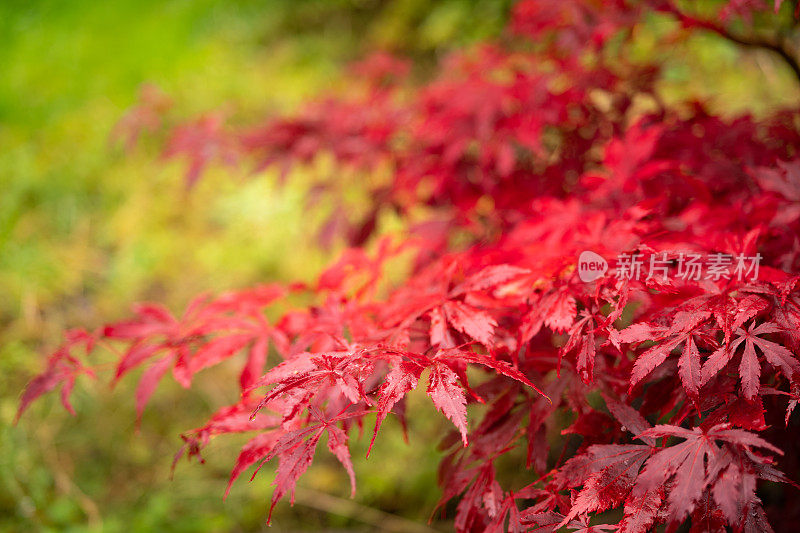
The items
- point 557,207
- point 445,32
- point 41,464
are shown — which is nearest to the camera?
point 557,207

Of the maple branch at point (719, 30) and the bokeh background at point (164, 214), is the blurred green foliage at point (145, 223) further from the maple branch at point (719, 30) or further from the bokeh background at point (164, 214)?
the maple branch at point (719, 30)

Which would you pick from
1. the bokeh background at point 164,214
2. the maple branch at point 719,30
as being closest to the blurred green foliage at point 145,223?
the bokeh background at point 164,214

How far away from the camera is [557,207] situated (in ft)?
3.64

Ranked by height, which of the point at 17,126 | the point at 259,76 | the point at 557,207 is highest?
the point at 17,126

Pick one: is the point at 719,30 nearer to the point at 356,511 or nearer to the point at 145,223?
the point at 356,511

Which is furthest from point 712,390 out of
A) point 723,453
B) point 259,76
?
point 259,76

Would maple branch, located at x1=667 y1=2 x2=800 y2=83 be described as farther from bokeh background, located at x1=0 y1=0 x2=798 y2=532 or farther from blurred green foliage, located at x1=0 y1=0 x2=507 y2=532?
blurred green foliage, located at x1=0 y1=0 x2=507 y2=532

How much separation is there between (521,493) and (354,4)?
13.4 ft

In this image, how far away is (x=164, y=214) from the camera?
3062 millimetres

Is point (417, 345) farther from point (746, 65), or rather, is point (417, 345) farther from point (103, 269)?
point (746, 65)

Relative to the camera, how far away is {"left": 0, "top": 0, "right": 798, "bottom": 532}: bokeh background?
6.50 feet

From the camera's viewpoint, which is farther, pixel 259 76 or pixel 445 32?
pixel 259 76

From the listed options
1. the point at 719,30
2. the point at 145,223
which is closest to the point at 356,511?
Answer: the point at 719,30

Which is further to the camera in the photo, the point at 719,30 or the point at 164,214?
the point at 164,214
